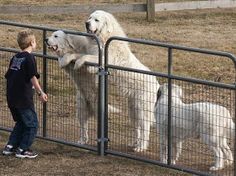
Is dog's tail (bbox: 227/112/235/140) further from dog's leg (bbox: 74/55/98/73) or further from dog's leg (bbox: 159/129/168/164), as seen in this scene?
dog's leg (bbox: 74/55/98/73)

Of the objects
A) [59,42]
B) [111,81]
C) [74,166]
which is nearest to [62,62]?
[59,42]

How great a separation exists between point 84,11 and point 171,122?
11.3m

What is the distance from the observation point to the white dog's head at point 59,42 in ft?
31.9

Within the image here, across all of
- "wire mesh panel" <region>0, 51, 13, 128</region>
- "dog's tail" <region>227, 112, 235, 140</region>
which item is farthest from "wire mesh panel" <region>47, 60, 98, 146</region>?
"dog's tail" <region>227, 112, 235, 140</region>

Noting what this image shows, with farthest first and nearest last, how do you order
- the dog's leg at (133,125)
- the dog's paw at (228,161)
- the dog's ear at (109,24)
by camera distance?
the dog's ear at (109,24), the dog's leg at (133,125), the dog's paw at (228,161)

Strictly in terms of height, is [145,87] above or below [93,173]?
above

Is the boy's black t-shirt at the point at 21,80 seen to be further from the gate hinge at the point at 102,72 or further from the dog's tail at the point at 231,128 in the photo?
the dog's tail at the point at 231,128

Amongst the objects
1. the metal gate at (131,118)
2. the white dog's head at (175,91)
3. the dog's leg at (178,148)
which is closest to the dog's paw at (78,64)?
the metal gate at (131,118)

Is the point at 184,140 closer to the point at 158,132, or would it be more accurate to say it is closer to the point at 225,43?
the point at 158,132

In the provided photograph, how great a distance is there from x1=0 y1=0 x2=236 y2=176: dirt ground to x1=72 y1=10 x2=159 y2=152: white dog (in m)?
0.69

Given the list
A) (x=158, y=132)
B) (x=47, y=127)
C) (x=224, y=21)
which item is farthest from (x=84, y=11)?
(x=158, y=132)

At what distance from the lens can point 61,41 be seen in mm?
9766

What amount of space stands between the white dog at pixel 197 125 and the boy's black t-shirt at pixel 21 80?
1.43 metres

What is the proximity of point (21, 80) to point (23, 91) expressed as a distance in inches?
5.1
